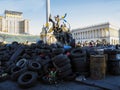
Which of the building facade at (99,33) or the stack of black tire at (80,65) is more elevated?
the building facade at (99,33)

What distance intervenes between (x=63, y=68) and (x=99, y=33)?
264ft

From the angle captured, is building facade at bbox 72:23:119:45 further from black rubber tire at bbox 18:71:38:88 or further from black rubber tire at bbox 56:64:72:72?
black rubber tire at bbox 18:71:38:88

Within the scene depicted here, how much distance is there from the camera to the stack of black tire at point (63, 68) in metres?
6.04

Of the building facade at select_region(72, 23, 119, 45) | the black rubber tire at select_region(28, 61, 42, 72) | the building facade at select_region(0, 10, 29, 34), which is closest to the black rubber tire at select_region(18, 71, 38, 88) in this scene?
the black rubber tire at select_region(28, 61, 42, 72)

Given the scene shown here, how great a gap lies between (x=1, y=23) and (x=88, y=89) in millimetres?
94590

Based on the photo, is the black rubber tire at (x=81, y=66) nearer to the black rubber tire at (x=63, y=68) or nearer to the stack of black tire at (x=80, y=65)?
the stack of black tire at (x=80, y=65)

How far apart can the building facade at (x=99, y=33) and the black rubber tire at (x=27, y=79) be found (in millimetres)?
75341

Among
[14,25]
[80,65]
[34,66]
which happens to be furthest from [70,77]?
[14,25]

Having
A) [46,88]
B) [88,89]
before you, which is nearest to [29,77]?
[46,88]

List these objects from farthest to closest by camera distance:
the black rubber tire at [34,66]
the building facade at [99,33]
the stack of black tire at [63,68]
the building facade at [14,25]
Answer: the building facade at [14,25] < the building facade at [99,33] < the black rubber tire at [34,66] < the stack of black tire at [63,68]

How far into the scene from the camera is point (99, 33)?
84.2 m

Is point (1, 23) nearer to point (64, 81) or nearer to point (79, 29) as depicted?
point (79, 29)

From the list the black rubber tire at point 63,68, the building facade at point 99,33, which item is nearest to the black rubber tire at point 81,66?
the black rubber tire at point 63,68

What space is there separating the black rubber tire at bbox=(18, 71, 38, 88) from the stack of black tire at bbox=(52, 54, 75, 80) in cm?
82
